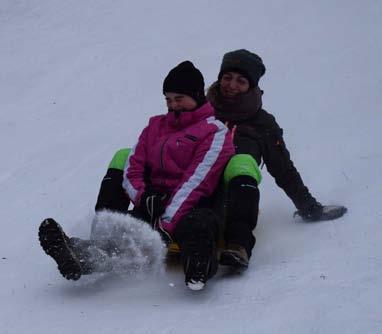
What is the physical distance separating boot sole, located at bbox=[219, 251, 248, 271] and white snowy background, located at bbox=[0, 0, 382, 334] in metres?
0.07

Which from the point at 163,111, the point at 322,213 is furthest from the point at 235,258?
the point at 163,111

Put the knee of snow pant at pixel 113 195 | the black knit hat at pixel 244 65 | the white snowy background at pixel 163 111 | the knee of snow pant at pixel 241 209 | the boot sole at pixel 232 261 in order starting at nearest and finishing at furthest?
the white snowy background at pixel 163 111, the boot sole at pixel 232 261, the knee of snow pant at pixel 241 209, the knee of snow pant at pixel 113 195, the black knit hat at pixel 244 65

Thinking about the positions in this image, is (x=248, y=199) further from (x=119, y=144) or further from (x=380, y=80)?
A: (x=380, y=80)

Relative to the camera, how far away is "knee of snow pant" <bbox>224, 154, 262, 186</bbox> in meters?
2.93

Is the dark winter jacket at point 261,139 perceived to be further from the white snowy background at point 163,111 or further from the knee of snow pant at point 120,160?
the knee of snow pant at point 120,160

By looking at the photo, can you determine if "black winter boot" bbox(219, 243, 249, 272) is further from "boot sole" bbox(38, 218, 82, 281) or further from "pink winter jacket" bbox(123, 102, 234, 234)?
"boot sole" bbox(38, 218, 82, 281)

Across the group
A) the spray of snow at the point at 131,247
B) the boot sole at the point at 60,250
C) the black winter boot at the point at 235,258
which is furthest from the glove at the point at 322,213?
the boot sole at the point at 60,250

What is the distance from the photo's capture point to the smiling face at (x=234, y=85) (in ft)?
12.3

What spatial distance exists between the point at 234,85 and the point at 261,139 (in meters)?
0.37

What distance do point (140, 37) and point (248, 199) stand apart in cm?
592

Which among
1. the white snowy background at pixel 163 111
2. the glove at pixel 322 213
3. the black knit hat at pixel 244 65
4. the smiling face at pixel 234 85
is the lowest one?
the glove at pixel 322 213

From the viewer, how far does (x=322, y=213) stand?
3.54 meters

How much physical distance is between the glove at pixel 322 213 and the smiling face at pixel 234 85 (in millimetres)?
814

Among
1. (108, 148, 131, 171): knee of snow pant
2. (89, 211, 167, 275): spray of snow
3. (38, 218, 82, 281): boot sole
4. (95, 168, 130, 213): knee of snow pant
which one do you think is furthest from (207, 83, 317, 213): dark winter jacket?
(38, 218, 82, 281): boot sole
